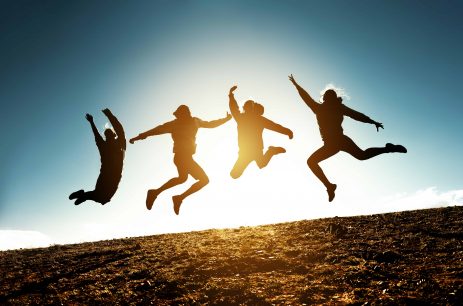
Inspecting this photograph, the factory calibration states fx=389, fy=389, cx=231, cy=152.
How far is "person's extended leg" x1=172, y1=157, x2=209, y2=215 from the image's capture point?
1066cm

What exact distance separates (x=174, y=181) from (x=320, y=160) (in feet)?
13.2

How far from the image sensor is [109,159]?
1067 cm

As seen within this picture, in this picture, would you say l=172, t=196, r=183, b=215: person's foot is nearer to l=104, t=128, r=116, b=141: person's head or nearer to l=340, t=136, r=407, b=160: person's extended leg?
l=104, t=128, r=116, b=141: person's head

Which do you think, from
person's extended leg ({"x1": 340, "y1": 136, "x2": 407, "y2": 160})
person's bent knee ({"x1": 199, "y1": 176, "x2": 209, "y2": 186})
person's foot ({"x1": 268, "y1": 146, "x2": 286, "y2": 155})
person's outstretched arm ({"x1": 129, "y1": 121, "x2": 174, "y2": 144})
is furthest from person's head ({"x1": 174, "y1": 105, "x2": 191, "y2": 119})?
person's extended leg ({"x1": 340, "y1": 136, "x2": 407, "y2": 160})

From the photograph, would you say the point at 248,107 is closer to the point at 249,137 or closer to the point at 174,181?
the point at 249,137

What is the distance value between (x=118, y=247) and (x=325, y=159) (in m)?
6.04

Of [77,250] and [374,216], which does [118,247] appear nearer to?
[77,250]

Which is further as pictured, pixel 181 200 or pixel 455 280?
pixel 181 200

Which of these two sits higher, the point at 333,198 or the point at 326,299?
the point at 333,198

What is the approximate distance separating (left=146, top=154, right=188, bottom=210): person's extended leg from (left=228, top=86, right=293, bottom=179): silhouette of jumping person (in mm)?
1315

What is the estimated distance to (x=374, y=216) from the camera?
36.1 ft

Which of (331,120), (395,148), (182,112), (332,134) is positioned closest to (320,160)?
(332,134)

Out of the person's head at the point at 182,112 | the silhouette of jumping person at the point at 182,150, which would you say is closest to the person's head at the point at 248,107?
the silhouette of jumping person at the point at 182,150

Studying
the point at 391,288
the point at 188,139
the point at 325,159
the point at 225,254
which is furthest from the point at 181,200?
the point at 391,288
